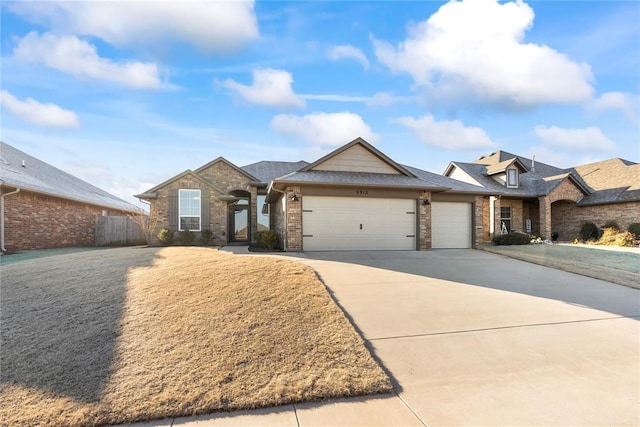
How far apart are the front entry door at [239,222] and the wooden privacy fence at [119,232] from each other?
18.3ft

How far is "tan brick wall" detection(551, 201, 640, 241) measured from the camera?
17.0 m

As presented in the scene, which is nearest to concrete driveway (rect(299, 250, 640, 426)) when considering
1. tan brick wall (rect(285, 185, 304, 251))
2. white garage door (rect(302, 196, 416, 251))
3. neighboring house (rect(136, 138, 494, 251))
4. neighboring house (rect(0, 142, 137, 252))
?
tan brick wall (rect(285, 185, 304, 251))

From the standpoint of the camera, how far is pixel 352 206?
12164mm

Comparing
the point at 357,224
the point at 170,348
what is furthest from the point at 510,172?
the point at 170,348

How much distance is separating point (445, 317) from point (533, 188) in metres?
18.8

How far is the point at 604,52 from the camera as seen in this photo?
29.3 feet

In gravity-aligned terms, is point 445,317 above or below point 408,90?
below

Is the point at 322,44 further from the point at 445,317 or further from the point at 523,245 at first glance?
the point at 523,245

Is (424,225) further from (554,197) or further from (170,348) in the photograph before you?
(554,197)

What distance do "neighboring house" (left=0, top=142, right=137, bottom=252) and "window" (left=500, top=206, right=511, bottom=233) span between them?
81.4 feet

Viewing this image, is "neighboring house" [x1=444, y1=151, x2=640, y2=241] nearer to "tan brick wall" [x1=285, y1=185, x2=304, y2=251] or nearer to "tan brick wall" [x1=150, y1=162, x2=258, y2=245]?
"tan brick wall" [x1=285, y1=185, x2=304, y2=251]

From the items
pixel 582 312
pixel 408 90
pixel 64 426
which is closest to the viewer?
pixel 64 426

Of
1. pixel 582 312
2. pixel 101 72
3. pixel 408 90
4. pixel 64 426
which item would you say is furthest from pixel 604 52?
pixel 101 72

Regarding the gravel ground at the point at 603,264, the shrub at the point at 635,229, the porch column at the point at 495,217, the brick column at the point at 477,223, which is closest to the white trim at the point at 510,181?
the porch column at the point at 495,217
